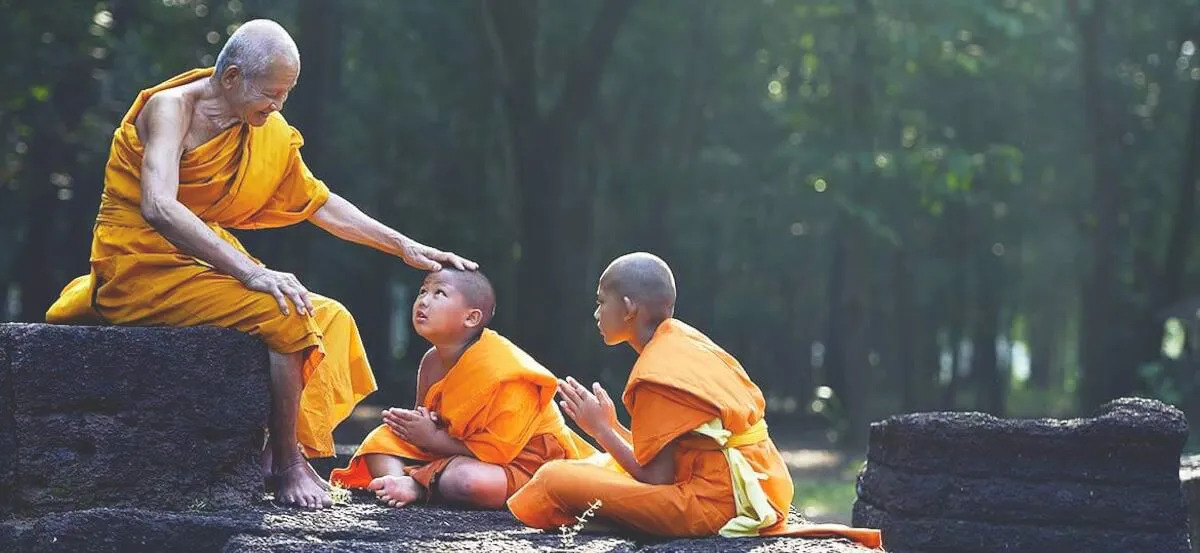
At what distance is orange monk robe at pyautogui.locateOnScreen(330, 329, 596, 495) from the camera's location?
20.9 ft

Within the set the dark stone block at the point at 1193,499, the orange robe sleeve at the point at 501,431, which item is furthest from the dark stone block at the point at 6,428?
the dark stone block at the point at 1193,499

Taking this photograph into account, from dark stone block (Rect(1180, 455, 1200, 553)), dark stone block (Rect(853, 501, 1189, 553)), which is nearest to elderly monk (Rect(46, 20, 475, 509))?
dark stone block (Rect(853, 501, 1189, 553))

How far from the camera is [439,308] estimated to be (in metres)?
6.38

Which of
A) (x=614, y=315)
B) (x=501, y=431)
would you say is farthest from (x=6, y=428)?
(x=614, y=315)

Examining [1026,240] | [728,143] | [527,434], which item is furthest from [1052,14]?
[527,434]

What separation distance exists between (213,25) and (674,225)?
10.0 meters

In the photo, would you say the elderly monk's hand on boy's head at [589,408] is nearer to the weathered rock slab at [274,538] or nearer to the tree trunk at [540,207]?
the weathered rock slab at [274,538]

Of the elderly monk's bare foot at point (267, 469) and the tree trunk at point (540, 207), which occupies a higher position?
the tree trunk at point (540, 207)

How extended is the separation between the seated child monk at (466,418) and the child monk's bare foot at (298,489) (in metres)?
0.32

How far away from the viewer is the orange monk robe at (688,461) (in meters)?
5.38

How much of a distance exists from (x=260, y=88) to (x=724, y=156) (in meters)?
19.5

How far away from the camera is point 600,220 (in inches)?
947

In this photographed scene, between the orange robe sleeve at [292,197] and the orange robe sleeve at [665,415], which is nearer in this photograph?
the orange robe sleeve at [665,415]

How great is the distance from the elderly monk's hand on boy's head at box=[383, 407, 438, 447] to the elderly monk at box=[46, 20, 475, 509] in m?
0.26
